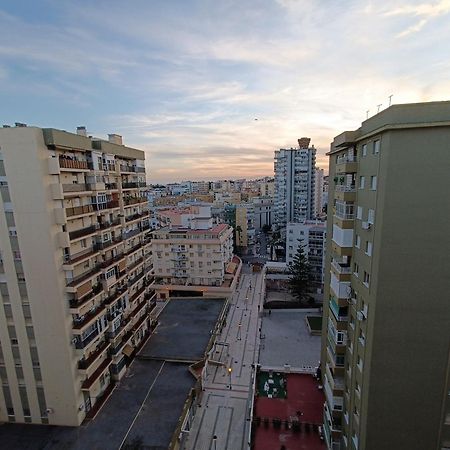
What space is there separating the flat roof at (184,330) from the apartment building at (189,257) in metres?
7.81

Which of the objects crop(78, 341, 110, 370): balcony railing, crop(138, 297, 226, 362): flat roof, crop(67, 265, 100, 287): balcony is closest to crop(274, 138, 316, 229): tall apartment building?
crop(138, 297, 226, 362): flat roof

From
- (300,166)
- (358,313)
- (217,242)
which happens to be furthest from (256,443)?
(300,166)

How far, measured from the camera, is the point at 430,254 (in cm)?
1370

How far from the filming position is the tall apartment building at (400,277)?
1327 cm

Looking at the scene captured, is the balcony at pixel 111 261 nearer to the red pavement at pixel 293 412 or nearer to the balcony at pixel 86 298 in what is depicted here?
the balcony at pixel 86 298

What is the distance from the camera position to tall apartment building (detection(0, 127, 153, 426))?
21641mm

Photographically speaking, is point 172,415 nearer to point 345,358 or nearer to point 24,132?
point 345,358

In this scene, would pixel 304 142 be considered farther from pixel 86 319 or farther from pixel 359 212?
pixel 86 319

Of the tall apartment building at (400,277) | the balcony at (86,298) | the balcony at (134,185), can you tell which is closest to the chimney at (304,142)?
the balcony at (134,185)

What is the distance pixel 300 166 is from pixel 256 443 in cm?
8847

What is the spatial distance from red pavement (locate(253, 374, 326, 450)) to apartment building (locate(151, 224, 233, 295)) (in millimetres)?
30696

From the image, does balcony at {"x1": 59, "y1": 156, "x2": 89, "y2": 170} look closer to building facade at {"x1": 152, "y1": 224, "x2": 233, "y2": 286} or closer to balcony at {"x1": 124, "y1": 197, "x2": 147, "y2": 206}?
balcony at {"x1": 124, "y1": 197, "x2": 147, "y2": 206}

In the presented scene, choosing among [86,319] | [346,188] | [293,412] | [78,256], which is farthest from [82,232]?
[293,412]

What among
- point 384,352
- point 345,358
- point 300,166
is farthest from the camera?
point 300,166
